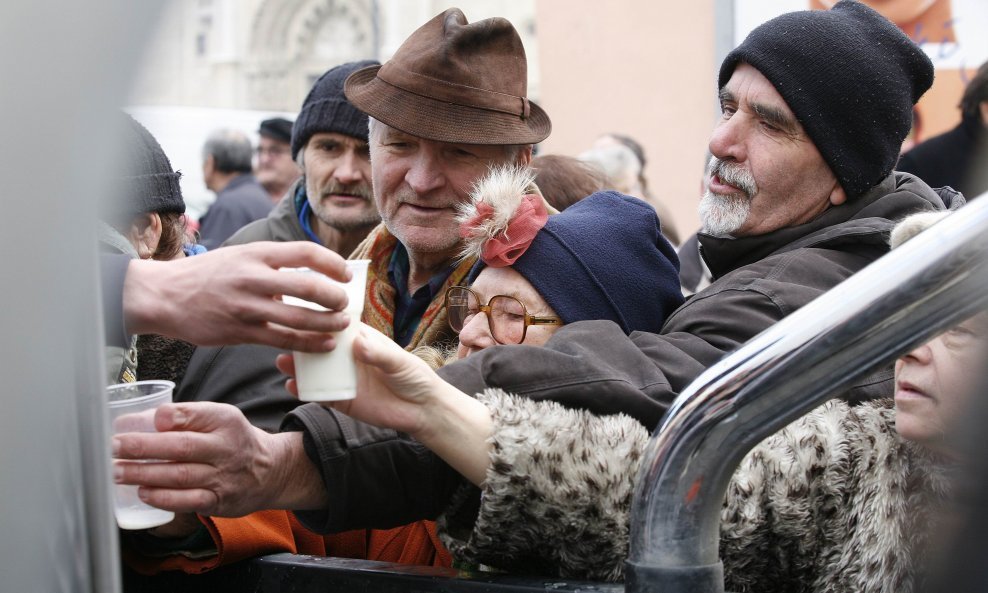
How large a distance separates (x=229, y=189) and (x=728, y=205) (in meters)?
4.81

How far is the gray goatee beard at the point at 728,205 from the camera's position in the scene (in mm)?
2334

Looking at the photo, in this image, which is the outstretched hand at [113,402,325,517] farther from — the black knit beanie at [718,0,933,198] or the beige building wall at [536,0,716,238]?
the beige building wall at [536,0,716,238]

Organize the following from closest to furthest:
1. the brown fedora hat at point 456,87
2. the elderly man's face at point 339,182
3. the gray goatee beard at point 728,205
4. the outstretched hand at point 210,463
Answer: the outstretched hand at point 210,463, the gray goatee beard at point 728,205, the brown fedora hat at point 456,87, the elderly man's face at point 339,182

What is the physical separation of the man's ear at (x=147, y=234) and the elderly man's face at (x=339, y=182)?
63.9 inches

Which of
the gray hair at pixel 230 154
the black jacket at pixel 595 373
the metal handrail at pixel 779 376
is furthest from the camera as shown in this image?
the gray hair at pixel 230 154

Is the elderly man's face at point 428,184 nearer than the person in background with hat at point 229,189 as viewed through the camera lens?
Yes

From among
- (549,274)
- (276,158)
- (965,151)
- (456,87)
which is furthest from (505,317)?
(276,158)

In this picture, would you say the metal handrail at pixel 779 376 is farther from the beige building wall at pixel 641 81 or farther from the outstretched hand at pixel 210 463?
the beige building wall at pixel 641 81

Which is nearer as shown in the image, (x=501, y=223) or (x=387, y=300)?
(x=501, y=223)

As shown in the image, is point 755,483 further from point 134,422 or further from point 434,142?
point 434,142

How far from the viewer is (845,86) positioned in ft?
7.70

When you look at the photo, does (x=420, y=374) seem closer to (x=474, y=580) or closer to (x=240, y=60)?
(x=474, y=580)

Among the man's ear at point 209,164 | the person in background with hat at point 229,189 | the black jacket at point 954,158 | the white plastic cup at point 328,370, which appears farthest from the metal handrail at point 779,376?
the man's ear at point 209,164

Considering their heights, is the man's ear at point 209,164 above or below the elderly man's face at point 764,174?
below
